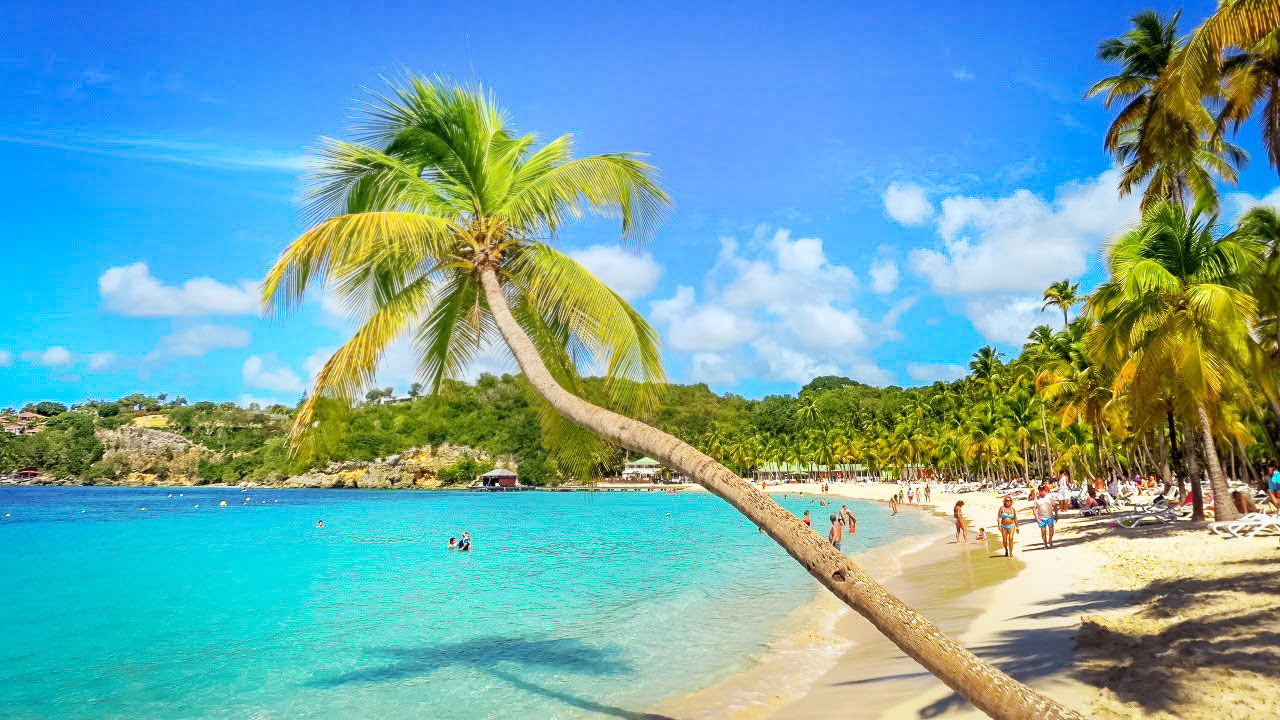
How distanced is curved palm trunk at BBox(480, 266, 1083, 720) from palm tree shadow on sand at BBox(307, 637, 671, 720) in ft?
19.5

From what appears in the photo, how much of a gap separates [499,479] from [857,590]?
10720 centimetres

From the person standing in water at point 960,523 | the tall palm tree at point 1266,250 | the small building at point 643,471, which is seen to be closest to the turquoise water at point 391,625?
the person standing in water at point 960,523

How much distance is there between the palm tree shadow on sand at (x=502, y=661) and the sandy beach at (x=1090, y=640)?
7.15 feet

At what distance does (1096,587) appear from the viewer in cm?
1131

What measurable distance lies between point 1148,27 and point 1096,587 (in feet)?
44.2

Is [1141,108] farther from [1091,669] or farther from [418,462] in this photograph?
[418,462]

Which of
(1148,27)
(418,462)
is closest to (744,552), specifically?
(1148,27)

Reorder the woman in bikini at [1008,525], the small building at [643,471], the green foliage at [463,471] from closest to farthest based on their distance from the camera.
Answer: the woman in bikini at [1008,525], the small building at [643,471], the green foliage at [463,471]

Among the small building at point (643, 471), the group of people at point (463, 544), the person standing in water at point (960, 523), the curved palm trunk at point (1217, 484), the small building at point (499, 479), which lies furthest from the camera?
the small building at point (643, 471)

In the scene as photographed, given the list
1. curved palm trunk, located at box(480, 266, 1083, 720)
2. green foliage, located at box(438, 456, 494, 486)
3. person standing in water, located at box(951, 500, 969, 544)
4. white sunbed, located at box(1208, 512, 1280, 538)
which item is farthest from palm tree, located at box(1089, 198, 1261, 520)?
green foliage, located at box(438, 456, 494, 486)

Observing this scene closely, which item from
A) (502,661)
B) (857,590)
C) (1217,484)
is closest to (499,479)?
(502,661)

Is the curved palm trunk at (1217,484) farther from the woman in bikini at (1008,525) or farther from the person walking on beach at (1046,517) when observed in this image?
the woman in bikini at (1008,525)

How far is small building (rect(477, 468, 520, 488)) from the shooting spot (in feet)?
345

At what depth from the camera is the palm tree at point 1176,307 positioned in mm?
11742
